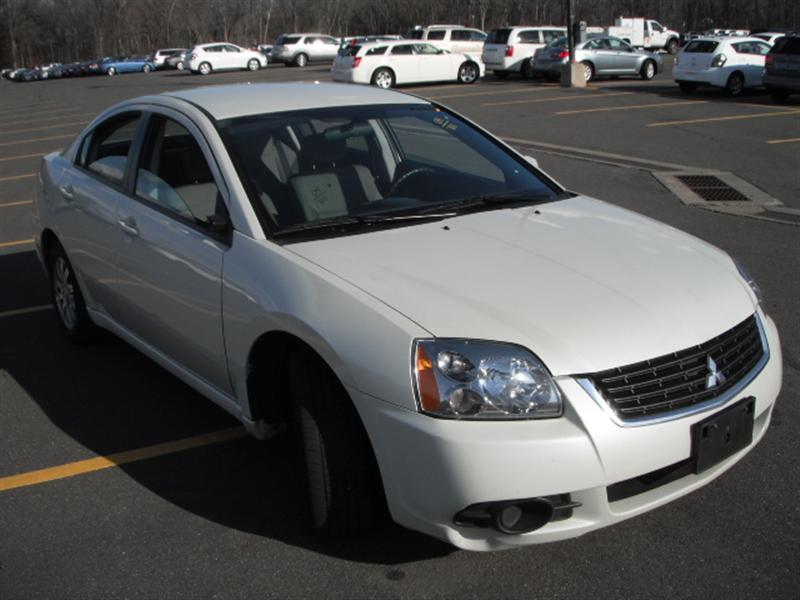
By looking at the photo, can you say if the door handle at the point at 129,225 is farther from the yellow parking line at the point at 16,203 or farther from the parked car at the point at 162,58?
the parked car at the point at 162,58

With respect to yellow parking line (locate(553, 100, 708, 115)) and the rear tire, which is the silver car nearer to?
yellow parking line (locate(553, 100, 708, 115))

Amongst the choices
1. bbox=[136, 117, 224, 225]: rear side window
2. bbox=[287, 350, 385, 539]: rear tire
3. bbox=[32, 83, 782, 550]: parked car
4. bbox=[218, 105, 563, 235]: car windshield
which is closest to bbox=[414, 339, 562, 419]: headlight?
bbox=[32, 83, 782, 550]: parked car

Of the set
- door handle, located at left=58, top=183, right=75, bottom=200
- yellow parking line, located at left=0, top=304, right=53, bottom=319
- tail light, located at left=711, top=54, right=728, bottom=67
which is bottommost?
yellow parking line, located at left=0, top=304, right=53, bottom=319

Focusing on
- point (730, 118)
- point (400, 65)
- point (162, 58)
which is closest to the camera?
point (730, 118)

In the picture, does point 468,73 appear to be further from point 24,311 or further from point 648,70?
point 24,311

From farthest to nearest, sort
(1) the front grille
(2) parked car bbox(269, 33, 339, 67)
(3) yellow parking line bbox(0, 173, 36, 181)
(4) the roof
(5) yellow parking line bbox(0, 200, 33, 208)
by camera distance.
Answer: (2) parked car bbox(269, 33, 339, 67), (3) yellow parking line bbox(0, 173, 36, 181), (5) yellow parking line bbox(0, 200, 33, 208), (4) the roof, (1) the front grille

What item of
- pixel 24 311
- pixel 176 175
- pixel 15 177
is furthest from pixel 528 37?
pixel 176 175

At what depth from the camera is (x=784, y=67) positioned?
65.6 feet

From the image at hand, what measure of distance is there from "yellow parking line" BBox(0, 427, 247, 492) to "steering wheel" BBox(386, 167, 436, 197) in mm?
1376

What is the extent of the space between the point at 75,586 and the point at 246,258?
4.40 ft

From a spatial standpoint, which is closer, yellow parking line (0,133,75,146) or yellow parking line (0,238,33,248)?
yellow parking line (0,238,33,248)

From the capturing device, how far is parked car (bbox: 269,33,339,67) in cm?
4775

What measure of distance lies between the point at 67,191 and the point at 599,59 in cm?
2490

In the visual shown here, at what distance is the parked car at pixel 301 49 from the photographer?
47.8m
